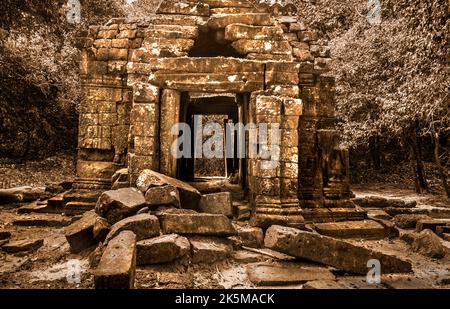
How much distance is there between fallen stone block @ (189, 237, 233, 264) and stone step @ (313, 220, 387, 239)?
2315 millimetres

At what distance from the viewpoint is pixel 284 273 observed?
176 inches

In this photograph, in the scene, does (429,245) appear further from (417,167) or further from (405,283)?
(417,167)

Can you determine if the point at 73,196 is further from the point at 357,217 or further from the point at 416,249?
the point at 416,249

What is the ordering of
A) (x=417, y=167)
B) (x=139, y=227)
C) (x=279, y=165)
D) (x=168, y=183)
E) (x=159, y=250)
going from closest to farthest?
Answer: 1. (x=159, y=250)
2. (x=139, y=227)
3. (x=168, y=183)
4. (x=279, y=165)
5. (x=417, y=167)

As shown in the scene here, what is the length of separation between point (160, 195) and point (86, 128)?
3436mm

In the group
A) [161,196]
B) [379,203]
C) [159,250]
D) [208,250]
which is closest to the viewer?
[159,250]

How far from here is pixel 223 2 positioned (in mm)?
7008

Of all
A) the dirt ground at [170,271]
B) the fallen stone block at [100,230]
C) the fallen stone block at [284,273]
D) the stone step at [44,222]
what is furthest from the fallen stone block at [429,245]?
the stone step at [44,222]

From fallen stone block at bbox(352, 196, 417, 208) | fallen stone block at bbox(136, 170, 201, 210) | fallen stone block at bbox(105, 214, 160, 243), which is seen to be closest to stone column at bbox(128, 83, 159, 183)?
fallen stone block at bbox(136, 170, 201, 210)

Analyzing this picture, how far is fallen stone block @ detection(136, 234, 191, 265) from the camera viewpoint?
4355mm

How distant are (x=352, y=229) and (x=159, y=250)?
3.94m

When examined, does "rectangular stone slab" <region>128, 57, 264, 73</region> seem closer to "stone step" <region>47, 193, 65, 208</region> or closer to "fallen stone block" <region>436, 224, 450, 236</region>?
"stone step" <region>47, 193, 65, 208</region>

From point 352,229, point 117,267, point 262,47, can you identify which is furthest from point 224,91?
point 117,267

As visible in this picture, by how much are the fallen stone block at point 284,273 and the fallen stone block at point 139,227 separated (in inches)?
55.1
